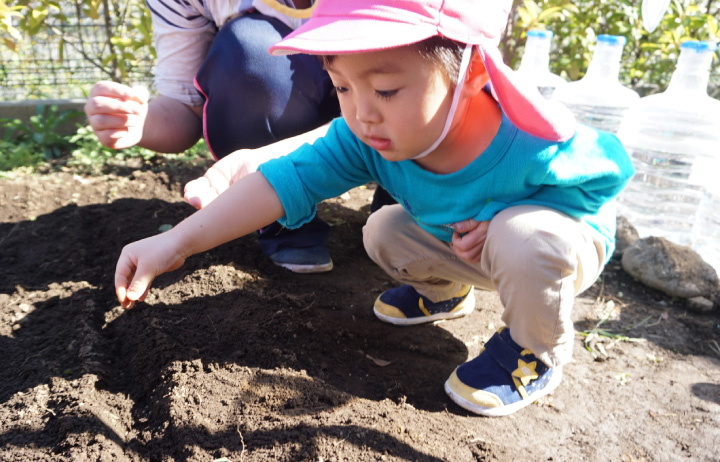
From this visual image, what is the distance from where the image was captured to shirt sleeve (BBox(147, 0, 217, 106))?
2477 millimetres

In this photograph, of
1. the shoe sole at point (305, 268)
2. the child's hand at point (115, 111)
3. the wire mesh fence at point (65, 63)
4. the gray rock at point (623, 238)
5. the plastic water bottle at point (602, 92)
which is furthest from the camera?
the wire mesh fence at point (65, 63)

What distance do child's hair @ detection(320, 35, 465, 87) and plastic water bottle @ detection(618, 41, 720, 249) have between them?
84.7 inches

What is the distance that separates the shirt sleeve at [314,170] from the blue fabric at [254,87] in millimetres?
616

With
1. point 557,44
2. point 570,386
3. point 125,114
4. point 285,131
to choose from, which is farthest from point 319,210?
point 557,44

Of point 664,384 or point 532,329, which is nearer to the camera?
point 532,329

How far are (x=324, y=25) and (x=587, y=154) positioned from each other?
77cm

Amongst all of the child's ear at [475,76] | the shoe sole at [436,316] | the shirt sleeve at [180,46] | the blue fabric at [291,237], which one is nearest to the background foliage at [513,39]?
the shirt sleeve at [180,46]

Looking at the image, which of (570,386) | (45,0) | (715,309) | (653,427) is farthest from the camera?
(45,0)

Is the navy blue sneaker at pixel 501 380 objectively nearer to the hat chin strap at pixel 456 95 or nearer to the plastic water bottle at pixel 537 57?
the hat chin strap at pixel 456 95

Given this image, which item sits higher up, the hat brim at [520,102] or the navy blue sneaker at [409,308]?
the hat brim at [520,102]

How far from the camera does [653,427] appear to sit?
1745 millimetres

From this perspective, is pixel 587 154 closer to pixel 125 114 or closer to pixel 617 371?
pixel 617 371

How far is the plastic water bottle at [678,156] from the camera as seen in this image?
3182 mm

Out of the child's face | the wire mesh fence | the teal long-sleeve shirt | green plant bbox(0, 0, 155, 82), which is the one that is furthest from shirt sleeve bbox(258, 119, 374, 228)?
the wire mesh fence
